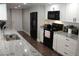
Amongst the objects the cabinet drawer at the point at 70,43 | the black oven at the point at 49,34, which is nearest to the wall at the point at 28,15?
the black oven at the point at 49,34

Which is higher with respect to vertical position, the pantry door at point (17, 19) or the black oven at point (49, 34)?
the pantry door at point (17, 19)

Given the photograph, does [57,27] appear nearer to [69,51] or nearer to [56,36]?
[56,36]

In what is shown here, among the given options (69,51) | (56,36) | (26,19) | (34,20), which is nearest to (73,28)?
(56,36)

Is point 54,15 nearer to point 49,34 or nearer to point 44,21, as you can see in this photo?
point 44,21

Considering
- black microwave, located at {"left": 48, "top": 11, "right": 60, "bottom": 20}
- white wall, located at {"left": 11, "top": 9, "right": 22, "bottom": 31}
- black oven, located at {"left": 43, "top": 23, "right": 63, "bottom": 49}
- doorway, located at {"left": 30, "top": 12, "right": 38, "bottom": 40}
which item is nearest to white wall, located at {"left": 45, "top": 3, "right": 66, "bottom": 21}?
black microwave, located at {"left": 48, "top": 11, "right": 60, "bottom": 20}

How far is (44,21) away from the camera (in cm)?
363

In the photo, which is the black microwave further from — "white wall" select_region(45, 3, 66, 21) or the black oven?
the black oven

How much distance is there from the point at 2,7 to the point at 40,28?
60.8 inches

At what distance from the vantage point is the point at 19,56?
1467mm

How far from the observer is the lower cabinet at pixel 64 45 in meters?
3.02

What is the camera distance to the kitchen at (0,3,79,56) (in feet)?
10.0

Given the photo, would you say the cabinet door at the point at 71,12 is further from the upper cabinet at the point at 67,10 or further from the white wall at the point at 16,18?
the white wall at the point at 16,18

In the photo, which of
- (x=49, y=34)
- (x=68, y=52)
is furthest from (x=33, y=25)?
(x=68, y=52)

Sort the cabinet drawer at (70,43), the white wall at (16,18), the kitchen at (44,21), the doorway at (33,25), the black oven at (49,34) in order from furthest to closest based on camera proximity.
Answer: the black oven at (49,34), the doorway at (33,25), the white wall at (16,18), the kitchen at (44,21), the cabinet drawer at (70,43)
